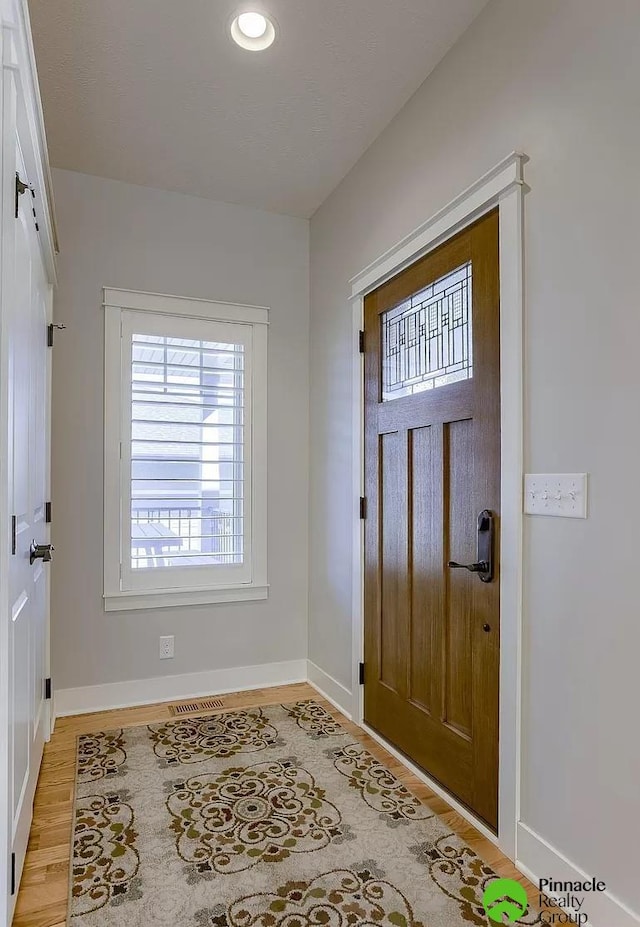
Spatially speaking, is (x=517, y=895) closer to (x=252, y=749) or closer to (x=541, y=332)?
(x=252, y=749)

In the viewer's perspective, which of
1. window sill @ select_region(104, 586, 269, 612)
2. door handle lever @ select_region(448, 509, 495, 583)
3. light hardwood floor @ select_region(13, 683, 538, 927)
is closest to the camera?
light hardwood floor @ select_region(13, 683, 538, 927)

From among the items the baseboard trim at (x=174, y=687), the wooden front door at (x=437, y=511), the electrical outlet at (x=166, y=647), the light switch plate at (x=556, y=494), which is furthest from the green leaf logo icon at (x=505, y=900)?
the electrical outlet at (x=166, y=647)

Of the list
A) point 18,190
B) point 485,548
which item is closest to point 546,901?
point 485,548

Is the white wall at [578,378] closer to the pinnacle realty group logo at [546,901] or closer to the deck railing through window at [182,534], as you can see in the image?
the pinnacle realty group logo at [546,901]

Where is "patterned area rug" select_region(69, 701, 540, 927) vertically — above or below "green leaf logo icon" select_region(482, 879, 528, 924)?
below

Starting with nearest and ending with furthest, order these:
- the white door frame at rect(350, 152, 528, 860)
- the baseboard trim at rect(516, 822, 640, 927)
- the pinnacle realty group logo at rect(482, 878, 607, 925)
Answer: the baseboard trim at rect(516, 822, 640, 927), the pinnacle realty group logo at rect(482, 878, 607, 925), the white door frame at rect(350, 152, 528, 860)

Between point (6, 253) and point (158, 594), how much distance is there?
226 cm

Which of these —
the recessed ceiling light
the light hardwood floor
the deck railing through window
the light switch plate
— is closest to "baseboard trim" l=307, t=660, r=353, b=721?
the light hardwood floor

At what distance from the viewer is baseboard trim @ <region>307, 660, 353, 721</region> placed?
10.4 ft

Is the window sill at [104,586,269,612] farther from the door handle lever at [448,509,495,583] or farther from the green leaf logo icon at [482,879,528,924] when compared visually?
the green leaf logo icon at [482,879,528,924]

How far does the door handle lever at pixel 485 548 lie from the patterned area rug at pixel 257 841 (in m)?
0.89

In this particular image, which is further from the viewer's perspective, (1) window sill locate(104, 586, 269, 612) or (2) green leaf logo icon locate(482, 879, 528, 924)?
(1) window sill locate(104, 586, 269, 612)

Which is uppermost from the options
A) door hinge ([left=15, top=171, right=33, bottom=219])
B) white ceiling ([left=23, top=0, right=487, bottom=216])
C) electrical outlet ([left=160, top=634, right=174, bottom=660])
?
white ceiling ([left=23, top=0, right=487, bottom=216])

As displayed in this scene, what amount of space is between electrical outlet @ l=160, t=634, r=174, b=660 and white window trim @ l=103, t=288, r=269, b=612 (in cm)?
19
